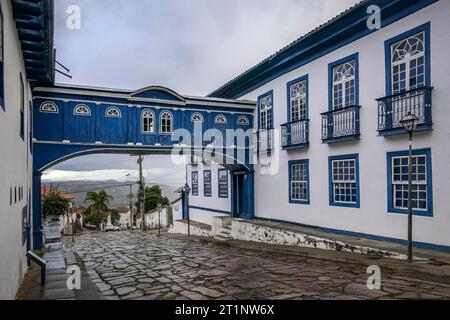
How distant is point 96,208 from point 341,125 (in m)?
43.8

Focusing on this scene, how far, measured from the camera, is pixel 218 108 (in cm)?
1716

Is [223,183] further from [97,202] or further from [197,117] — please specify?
[97,202]

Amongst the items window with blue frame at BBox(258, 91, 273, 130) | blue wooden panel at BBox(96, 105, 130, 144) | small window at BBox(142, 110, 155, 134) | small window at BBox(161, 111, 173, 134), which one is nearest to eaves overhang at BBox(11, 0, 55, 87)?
blue wooden panel at BBox(96, 105, 130, 144)

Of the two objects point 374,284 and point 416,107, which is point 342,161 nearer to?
point 416,107

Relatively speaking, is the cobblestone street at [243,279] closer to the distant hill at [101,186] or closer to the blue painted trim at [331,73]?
the blue painted trim at [331,73]

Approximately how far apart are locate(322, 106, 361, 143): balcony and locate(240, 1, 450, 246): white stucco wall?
0.23 metres

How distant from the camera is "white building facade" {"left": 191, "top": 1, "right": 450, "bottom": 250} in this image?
9633 millimetres

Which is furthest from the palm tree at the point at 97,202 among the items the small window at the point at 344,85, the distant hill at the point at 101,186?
the small window at the point at 344,85

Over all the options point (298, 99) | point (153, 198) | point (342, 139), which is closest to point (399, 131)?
point (342, 139)

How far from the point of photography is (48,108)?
14156mm

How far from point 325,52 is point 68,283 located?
10.9 m

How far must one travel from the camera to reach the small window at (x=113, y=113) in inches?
593

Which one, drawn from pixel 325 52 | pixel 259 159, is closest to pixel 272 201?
pixel 259 159

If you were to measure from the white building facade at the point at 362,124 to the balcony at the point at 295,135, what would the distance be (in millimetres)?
42
